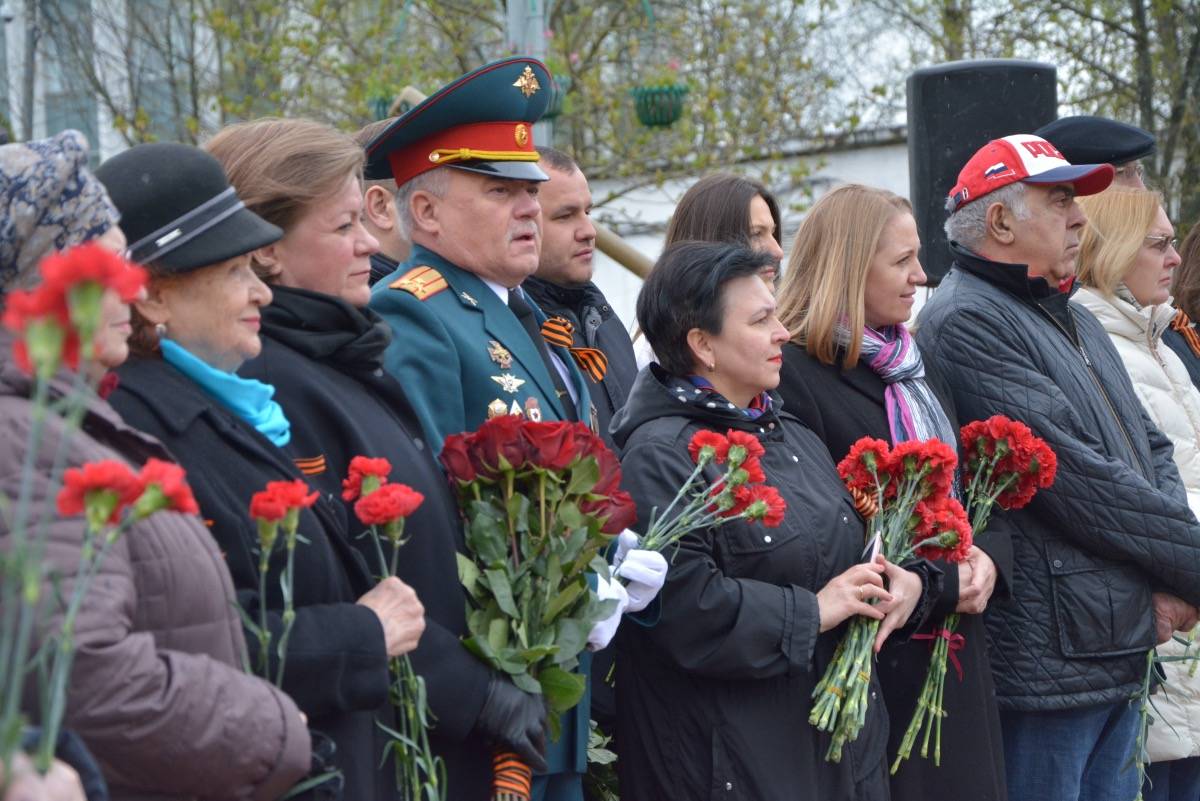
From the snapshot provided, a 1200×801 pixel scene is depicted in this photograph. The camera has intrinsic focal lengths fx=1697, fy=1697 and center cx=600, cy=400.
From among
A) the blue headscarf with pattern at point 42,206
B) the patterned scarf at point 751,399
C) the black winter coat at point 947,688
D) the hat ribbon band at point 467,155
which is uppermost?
the blue headscarf with pattern at point 42,206

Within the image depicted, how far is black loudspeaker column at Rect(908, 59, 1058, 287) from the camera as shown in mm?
6703

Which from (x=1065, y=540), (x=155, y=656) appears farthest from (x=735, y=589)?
(x=155, y=656)

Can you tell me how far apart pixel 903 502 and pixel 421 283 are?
1.28 meters

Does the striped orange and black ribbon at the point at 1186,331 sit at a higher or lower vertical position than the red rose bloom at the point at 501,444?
lower

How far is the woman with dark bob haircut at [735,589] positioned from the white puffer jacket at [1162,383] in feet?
4.81

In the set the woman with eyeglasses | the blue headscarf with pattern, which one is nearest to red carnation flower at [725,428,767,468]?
the blue headscarf with pattern

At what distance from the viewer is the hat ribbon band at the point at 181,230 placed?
2854mm

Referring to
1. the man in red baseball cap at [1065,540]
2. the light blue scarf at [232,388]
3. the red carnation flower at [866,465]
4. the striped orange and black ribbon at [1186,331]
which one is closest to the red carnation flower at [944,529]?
the red carnation flower at [866,465]

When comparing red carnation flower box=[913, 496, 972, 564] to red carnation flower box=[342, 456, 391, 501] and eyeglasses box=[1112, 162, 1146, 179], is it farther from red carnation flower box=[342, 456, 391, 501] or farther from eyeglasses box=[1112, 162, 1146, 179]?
eyeglasses box=[1112, 162, 1146, 179]

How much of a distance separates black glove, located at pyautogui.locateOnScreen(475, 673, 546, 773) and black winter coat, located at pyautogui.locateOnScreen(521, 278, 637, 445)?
152 centimetres

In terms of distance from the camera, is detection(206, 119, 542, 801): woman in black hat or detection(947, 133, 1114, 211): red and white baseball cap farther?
detection(947, 133, 1114, 211): red and white baseball cap

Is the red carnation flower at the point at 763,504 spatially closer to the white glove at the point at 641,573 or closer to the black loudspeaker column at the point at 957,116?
the white glove at the point at 641,573

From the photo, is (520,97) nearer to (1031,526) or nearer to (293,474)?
(293,474)

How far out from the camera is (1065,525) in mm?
4605
